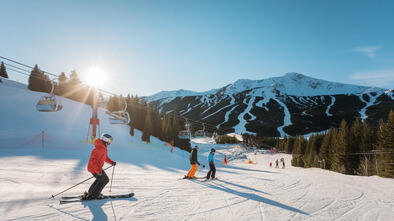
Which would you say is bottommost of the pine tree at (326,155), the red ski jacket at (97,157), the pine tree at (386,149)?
the pine tree at (326,155)

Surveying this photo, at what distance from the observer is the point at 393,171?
21203mm

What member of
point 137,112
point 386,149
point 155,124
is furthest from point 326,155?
point 137,112

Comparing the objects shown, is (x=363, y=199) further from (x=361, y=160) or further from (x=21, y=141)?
(x=361, y=160)

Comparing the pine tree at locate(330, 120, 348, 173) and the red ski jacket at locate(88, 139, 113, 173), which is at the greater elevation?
the red ski jacket at locate(88, 139, 113, 173)

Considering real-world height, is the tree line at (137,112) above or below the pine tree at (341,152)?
above

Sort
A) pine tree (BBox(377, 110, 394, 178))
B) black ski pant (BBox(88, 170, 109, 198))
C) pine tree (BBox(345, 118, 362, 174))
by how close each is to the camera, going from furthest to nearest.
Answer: pine tree (BBox(345, 118, 362, 174))
pine tree (BBox(377, 110, 394, 178))
black ski pant (BBox(88, 170, 109, 198))

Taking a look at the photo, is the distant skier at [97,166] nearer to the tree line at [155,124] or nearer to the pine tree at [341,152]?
the pine tree at [341,152]

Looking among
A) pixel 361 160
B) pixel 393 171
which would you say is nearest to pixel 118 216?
pixel 393 171

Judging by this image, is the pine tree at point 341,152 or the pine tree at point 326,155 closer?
the pine tree at point 341,152

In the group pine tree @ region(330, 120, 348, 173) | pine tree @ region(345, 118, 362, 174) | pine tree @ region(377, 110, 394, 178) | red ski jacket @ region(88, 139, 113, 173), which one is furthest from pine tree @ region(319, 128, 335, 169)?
red ski jacket @ region(88, 139, 113, 173)

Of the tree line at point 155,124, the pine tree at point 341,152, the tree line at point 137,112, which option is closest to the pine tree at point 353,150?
the pine tree at point 341,152

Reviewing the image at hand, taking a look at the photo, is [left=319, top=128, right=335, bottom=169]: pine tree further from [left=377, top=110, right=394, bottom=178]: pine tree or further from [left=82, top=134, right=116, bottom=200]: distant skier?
→ [left=82, top=134, right=116, bottom=200]: distant skier

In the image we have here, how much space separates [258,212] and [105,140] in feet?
16.3

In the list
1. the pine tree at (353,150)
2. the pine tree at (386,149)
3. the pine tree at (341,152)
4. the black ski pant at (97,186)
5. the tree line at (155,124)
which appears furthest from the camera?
the tree line at (155,124)
